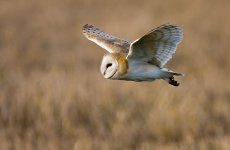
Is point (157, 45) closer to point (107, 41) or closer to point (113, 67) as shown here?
point (113, 67)

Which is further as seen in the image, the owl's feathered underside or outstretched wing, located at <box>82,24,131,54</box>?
outstretched wing, located at <box>82,24,131,54</box>

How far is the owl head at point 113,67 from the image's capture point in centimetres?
422

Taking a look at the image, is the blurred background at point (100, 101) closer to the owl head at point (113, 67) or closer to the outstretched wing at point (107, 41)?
the outstretched wing at point (107, 41)

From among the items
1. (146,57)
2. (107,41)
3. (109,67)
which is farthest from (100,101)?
(109,67)

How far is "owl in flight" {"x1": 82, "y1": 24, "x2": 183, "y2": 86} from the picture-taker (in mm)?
4207

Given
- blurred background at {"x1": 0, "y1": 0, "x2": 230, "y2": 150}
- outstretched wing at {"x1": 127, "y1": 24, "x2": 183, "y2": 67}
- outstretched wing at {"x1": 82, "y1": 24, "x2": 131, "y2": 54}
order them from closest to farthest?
outstretched wing at {"x1": 127, "y1": 24, "x2": 183, "y2": 67}, outstretched wing at {"x1": 82, "y1": 24, "x2": 131, "y2": 54}, blurred background at {"x1": 0, "y1": 0, "x2": 230, "y2": 150}

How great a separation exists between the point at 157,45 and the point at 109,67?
323 mm

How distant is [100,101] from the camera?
22.0 feet

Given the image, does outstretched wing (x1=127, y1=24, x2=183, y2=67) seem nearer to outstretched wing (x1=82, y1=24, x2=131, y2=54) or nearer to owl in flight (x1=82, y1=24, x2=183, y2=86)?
owl in flight (x1=82, y1=24, x2=183, y2=86)

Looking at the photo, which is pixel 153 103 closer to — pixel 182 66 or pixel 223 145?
pixel 223 145

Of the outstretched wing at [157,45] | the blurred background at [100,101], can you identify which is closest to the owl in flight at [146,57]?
the outstretched wing at [157,45]

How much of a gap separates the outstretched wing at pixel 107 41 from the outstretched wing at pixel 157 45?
203 millimetres

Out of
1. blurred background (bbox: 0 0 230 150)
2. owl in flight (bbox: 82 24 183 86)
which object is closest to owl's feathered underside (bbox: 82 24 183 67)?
owl in flight (bbox: 82 24 183 86)

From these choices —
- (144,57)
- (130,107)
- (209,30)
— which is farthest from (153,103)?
(209,30)
